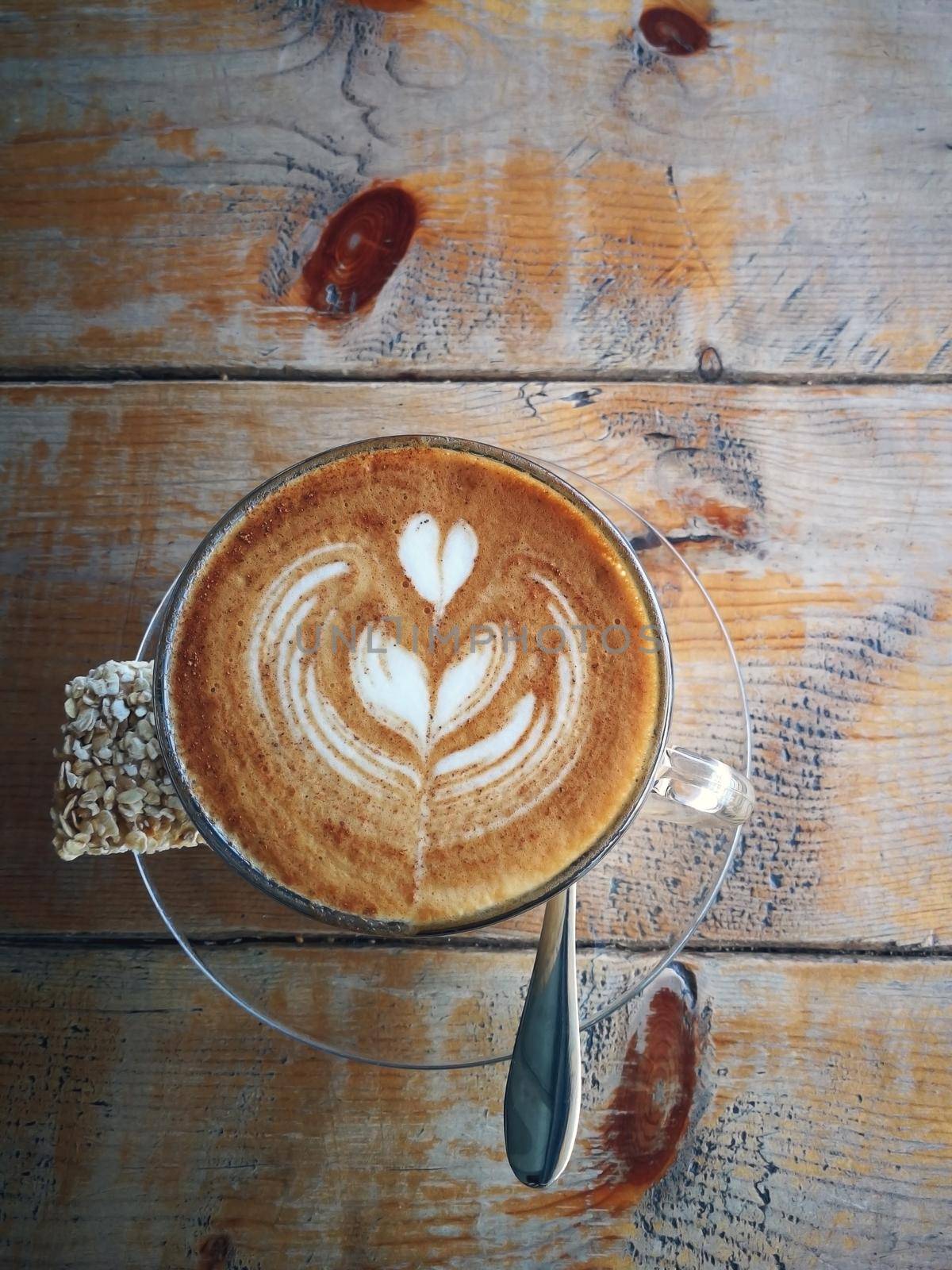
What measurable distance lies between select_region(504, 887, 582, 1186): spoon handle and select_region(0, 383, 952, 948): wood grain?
261 millimetres

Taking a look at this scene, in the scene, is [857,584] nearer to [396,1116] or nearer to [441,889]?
[441,889]

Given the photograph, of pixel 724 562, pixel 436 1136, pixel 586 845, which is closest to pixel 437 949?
pixel 436 1136

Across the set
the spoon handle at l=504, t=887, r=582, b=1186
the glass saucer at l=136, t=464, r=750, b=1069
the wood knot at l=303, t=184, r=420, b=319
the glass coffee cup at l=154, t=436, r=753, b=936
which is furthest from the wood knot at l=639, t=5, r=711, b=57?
the spoon handle at l=504, t=887, r=582, b=1186

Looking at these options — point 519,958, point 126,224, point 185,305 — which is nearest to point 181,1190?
point 519,958

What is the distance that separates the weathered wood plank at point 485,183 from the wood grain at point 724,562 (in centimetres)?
6

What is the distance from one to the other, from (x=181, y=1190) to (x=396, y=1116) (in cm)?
25

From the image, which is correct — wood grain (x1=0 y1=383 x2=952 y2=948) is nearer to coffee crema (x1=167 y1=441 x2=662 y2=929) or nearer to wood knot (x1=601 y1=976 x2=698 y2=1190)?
wood knot (x1=601 y1=976 x2=698 y2=1190)

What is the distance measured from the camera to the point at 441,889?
2.77ft

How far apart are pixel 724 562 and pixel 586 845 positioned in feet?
1.52

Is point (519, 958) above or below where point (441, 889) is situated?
below

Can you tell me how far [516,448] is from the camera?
46.1 inches

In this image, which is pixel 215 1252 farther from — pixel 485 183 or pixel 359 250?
pixel 485 183

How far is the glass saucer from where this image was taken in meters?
1.08

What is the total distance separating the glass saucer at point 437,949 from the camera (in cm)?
108
